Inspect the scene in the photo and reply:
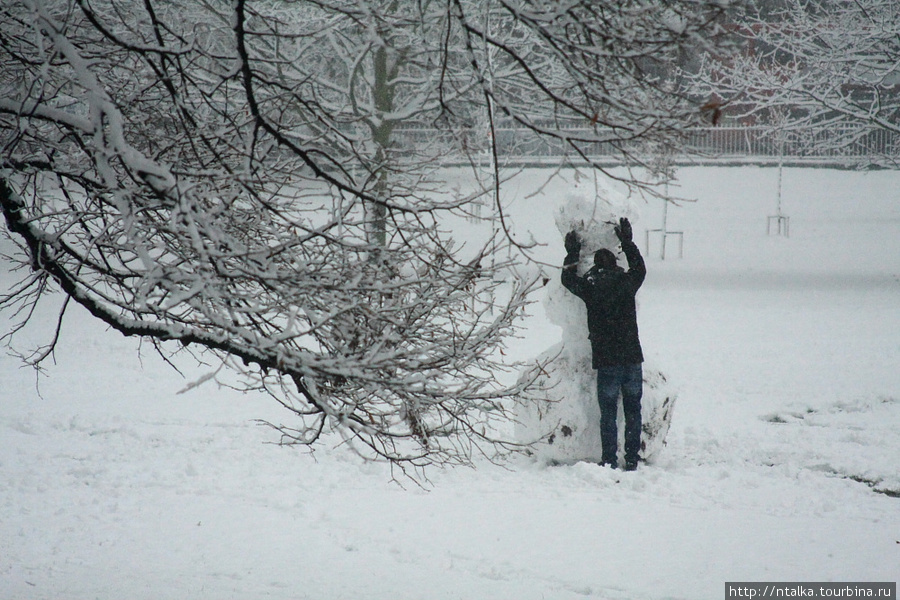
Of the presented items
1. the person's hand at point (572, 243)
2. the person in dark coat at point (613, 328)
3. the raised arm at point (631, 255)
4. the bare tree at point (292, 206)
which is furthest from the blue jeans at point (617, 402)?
the bare tree at point (292, 206)

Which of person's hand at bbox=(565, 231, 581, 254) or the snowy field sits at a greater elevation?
person's hand at bbox=(565, 231, 581, 254)

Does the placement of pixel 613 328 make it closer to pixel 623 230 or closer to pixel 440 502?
pixel 623 230

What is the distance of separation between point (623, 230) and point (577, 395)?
4.34ft

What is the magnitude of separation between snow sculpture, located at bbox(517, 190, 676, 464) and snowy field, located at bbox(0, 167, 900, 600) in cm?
22

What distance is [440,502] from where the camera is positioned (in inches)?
244

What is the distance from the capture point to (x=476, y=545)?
17.7 ft

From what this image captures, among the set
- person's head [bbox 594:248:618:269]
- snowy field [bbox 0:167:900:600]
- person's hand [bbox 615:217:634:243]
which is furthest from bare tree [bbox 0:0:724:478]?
person's hand [bbox 615:217:634:243]

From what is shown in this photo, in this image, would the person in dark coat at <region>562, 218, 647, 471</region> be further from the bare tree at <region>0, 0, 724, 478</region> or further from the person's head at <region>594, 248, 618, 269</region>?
the bare tree at <region>0, 0, 724, 478</region>

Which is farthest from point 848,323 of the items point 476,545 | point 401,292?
point 401,292

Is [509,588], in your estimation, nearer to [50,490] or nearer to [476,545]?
[476,545]

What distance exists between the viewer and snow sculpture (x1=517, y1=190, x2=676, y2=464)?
22.0ft

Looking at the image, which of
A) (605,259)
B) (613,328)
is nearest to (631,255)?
(605,259)

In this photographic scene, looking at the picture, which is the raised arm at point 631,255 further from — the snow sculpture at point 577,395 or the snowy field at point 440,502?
the snowy field at point 440,502

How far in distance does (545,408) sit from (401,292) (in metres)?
2.95
